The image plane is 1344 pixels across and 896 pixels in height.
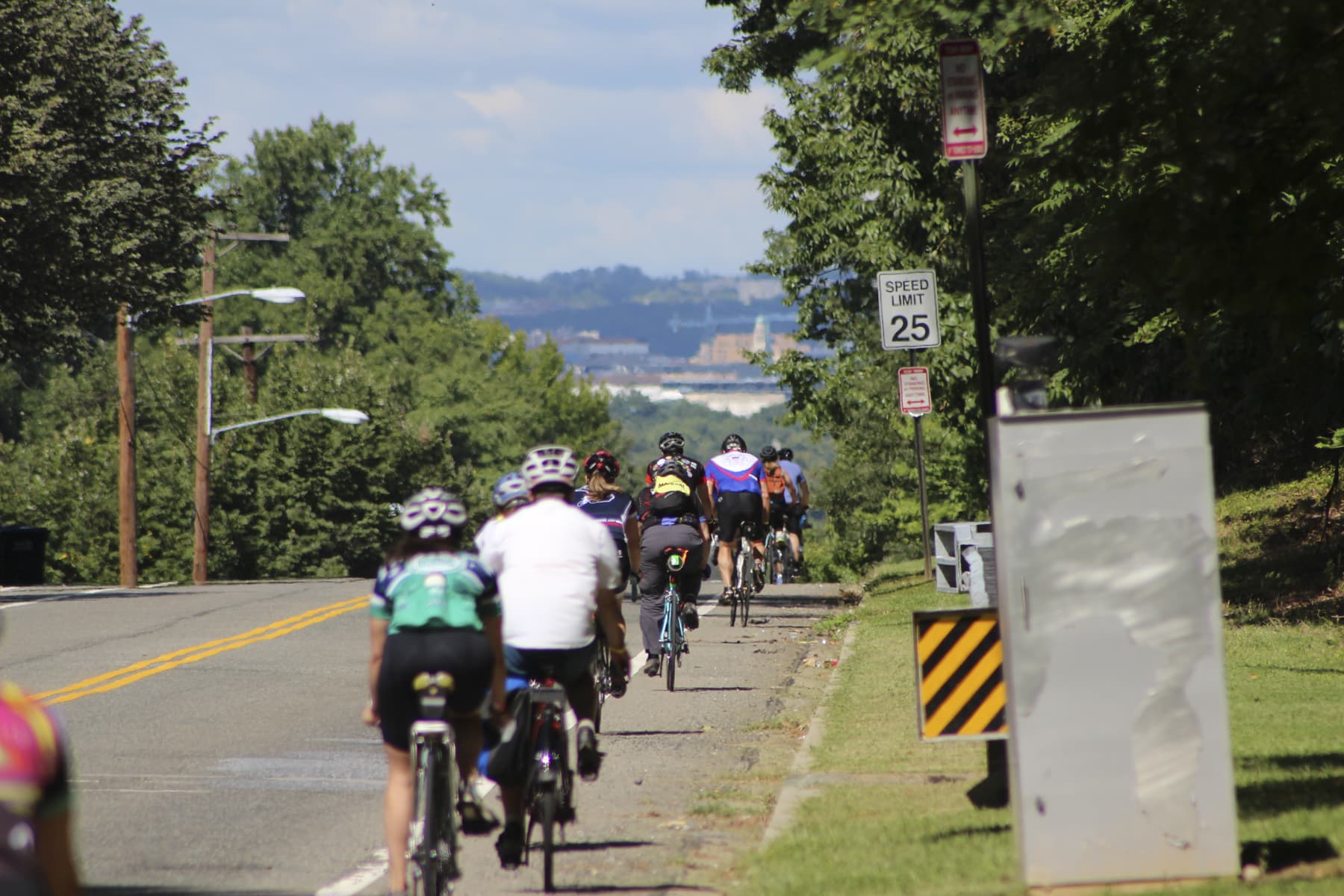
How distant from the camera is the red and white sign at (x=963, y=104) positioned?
10148 mm

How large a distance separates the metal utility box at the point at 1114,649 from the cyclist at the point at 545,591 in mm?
1961

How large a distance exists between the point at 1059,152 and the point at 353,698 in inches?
287

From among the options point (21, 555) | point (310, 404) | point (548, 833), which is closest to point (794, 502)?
point (548, 833)

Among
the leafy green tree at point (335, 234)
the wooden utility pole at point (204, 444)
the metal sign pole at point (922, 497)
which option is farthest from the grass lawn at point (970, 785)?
the leafy green tree at point (335, 234)

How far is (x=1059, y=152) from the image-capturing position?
10695mm

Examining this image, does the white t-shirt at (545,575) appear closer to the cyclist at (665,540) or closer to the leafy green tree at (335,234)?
the cyclist at (665,540)

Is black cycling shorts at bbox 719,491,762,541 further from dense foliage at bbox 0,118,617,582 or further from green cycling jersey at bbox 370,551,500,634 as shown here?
dense foliage at bbox 0,118,617,582

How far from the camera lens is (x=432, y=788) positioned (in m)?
6.69

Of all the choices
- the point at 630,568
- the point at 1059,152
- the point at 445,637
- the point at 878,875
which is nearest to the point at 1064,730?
the point at 878,875

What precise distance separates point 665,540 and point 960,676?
6243mm

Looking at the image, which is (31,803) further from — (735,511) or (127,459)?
(127,459)

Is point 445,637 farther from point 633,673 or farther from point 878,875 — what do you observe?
point 633,673

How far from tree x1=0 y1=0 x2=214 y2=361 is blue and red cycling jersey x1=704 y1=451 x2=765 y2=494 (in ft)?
46.7

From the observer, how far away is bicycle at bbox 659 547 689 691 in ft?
47.6
